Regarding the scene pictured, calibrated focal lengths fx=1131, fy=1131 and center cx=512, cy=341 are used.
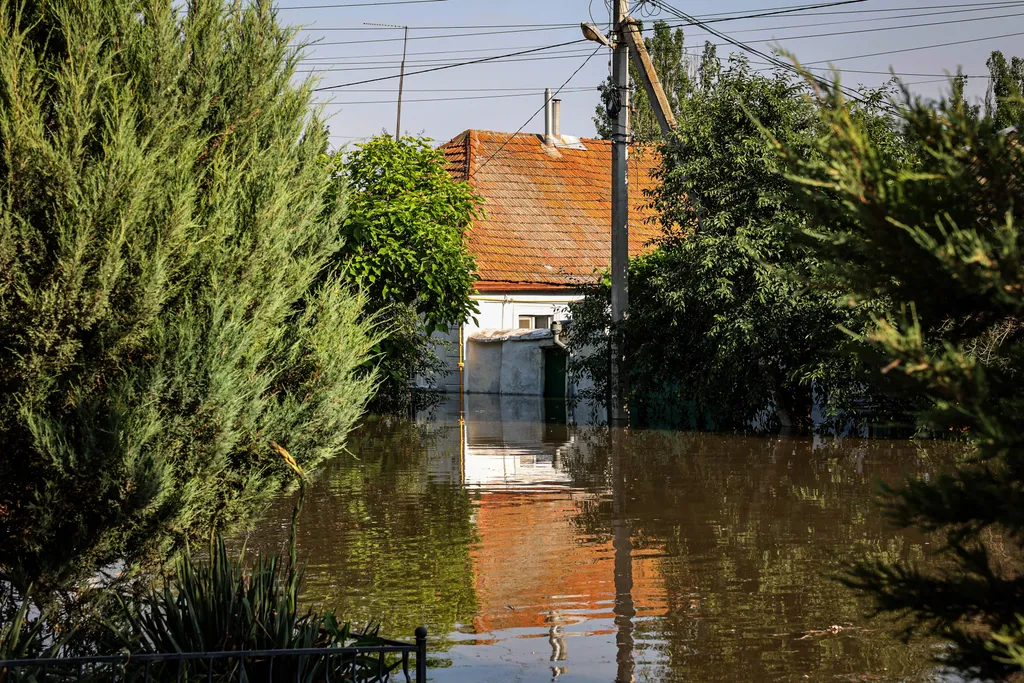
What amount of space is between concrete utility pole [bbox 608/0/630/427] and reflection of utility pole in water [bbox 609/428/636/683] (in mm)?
5178

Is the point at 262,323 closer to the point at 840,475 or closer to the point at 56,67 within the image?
the point at 56,67

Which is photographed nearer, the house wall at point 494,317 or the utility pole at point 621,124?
the utility pole at point 621,124

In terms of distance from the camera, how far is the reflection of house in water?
8500 millimetres

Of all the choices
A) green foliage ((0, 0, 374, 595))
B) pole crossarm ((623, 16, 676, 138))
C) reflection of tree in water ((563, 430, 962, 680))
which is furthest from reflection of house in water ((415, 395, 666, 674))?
pole crossarm ((623, 16, 676, 138))

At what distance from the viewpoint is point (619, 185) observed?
2231cm

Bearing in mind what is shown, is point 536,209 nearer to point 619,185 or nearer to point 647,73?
point 647,73

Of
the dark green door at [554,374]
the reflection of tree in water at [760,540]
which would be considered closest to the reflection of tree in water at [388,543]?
the reflection of tree in water at [760,540]

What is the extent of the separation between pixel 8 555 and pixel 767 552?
6.97 meters

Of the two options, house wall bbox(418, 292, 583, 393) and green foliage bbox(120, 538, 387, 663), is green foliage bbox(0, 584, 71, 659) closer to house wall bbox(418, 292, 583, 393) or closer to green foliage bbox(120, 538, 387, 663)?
green foliage bbox(120, 538, 387, 663)

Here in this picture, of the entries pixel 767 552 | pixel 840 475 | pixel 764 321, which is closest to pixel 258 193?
pixel 767 552

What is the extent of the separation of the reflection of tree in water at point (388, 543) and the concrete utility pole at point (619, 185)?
543 centimetres

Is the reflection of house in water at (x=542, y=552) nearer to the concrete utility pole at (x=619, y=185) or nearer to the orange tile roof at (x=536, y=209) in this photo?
the concrete utility pole at (x=619, y=185)

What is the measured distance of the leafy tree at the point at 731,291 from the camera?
63.9 ft

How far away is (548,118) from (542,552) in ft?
114
